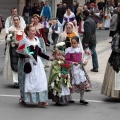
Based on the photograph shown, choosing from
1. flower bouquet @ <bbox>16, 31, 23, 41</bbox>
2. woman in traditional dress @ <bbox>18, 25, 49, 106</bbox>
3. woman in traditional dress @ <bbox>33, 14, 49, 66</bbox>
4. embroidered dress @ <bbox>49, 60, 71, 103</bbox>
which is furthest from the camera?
woman in traditional dress @ <bbox>33, 14, 49, 66</bbox>

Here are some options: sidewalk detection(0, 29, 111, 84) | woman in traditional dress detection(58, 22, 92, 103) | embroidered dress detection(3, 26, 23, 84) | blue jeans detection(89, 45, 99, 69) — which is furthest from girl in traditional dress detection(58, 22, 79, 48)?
blue jeans detection(89, 45, 99, 69)

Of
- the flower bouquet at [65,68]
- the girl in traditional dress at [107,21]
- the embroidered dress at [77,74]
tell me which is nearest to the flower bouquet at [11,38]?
the embroidered dress at [77,74]

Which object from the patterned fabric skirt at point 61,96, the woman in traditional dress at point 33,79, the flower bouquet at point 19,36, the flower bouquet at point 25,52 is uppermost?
the flower bouquet at point 19,36

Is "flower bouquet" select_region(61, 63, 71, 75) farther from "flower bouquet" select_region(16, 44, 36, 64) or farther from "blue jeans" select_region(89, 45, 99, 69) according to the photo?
"blue jeans" select_region(89, 45, 99, 69)

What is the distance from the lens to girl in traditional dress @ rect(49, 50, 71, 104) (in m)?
9.42

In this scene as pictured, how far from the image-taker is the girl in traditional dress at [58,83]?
9422mm

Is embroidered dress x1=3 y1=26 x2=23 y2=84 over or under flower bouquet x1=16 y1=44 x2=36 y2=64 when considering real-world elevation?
under

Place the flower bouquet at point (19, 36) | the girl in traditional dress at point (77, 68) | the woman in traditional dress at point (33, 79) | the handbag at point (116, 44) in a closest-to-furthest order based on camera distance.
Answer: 1. the woman in traditional dress at point (33, 79)
2. the girl in traditional dress at point (77, 68)
3. the handbag at point (116, 44)
4. the flower bouquet at point (19, 36)

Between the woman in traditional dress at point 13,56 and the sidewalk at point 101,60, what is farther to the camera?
the sidewalk at point 101,60

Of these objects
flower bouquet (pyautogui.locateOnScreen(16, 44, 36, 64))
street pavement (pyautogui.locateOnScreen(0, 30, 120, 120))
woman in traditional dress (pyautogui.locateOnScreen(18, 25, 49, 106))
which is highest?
flower bouquet (pyautogui.locateOnScreen(16, 44, 36, 64))

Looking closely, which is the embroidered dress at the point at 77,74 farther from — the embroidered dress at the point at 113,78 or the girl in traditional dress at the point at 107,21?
the girl in traditional dress at the point at 107,21

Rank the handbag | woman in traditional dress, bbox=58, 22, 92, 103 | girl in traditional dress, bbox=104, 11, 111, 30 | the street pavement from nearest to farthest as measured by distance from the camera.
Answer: the street pavement
the handbag
woman in traditional dress, bbox=58, 22, 92, 103
girl in traditional dress, bbox=104, 11, 111, 30

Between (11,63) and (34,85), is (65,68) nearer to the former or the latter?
(34,85)

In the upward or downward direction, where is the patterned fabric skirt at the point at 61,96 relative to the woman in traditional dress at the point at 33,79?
downward
